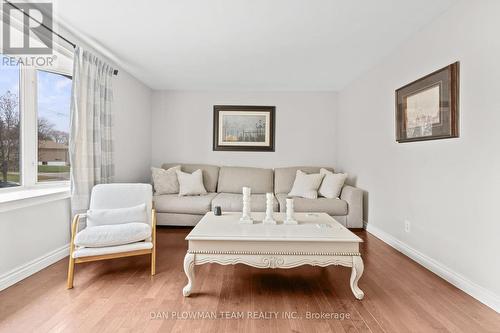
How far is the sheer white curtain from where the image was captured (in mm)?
2820

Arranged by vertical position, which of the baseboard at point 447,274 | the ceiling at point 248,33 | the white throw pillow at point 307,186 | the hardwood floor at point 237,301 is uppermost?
the ceiling at point 248,33

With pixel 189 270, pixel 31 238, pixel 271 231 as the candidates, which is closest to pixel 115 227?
pixel 31 238

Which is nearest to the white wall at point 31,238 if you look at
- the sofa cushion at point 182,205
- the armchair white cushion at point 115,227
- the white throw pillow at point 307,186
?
the armchair white cushion at point 115,227

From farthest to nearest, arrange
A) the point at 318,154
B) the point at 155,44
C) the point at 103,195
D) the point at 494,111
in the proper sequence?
the point at 318,154 < the point at 155,44 < the point at 103,195 < the point at 494,111

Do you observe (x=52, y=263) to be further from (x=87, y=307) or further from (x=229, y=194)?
(x=229, y=194)

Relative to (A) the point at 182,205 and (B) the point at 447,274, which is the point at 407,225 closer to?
(B) the point at 447,274

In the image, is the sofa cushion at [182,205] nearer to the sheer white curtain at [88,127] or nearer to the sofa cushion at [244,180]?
the sofa cushion at [244,180]

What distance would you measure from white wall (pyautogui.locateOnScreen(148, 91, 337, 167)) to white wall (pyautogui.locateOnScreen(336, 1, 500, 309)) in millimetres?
1526

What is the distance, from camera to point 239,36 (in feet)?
9.20

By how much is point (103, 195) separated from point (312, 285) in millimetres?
2236

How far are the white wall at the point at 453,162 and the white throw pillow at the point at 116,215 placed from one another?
2.82 metres

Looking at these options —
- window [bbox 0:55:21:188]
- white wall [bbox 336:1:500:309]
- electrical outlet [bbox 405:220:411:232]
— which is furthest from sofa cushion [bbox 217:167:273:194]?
window [bbox 0:55:21:188]

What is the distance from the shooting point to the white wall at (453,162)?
193cm

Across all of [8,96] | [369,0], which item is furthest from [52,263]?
[369,0]
